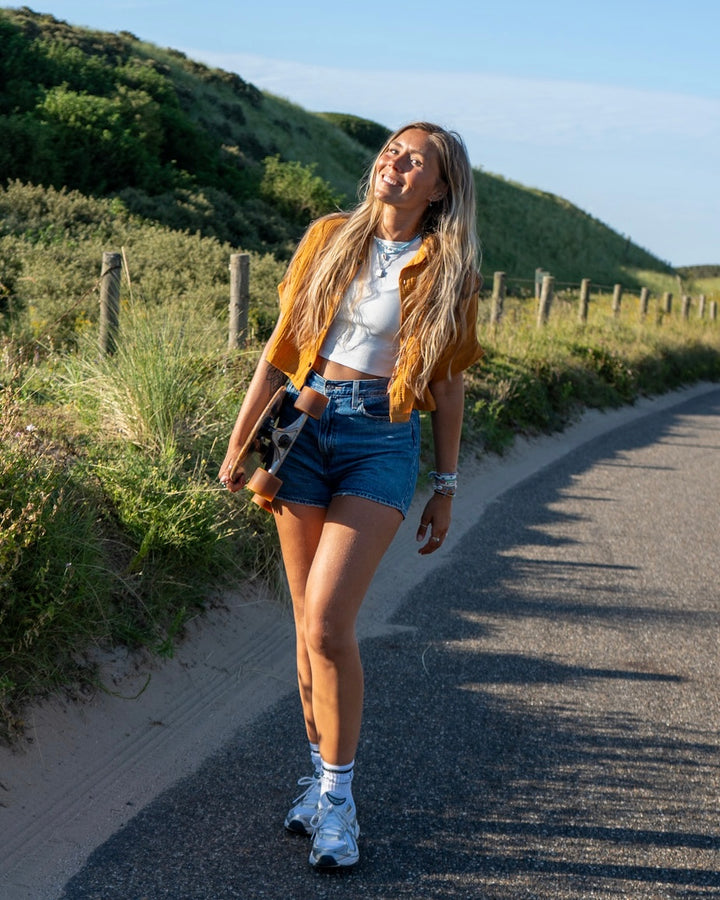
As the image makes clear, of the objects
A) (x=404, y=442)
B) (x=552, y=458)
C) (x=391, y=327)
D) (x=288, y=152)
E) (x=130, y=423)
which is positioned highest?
(x=288, y=152)

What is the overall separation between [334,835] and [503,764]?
40.2 inches

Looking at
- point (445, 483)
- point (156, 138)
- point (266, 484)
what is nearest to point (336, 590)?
point (266, 484)

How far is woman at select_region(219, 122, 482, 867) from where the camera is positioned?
3119 mm

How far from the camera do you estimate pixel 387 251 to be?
3301mm

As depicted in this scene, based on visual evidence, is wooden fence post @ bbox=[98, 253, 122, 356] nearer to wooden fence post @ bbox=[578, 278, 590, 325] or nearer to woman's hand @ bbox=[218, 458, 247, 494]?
woman's hand @ bbox=[218, 458, 247, 494]

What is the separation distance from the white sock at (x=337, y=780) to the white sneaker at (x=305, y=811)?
0.15 meters

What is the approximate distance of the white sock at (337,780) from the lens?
3.20m

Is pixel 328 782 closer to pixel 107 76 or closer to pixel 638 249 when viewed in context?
pixel 107 76

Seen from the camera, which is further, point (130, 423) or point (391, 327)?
point (130, 423)

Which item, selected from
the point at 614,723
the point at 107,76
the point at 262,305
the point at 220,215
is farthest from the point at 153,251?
the point at 107,76

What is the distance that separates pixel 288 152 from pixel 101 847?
38.1 metres

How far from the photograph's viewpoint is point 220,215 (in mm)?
21625

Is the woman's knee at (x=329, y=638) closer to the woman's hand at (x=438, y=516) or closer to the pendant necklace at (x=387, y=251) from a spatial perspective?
the woman's hand at (x=438, y=516)

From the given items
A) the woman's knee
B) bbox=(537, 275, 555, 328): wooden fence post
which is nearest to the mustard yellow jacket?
the woman's knee
